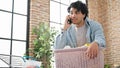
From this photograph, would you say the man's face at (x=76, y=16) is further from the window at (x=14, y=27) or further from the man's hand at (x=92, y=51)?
the window at (x=14, y=27)

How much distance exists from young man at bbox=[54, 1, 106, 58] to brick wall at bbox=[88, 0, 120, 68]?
13.8 feet

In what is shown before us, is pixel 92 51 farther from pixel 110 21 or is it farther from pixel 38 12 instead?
pixel 110 21

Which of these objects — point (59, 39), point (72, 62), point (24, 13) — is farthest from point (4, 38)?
point (72, 62)

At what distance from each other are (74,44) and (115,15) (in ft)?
14.6

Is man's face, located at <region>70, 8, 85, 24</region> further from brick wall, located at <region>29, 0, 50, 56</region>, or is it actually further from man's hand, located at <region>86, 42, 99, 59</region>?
brick wall, located at <region>29, 0, 50, 56</region>

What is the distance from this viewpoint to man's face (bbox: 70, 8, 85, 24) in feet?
4.96

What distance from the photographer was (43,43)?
4172mm

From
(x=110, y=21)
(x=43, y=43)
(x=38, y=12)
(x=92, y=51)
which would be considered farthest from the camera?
(x=110, y=21)

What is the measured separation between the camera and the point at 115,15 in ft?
18.9

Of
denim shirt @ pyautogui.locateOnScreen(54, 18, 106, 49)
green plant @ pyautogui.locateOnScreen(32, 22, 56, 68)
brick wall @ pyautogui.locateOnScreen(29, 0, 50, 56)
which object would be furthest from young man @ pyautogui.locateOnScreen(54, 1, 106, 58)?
brick wall @ pyautogui.locateOnScreen(29, 0, 50, 56)

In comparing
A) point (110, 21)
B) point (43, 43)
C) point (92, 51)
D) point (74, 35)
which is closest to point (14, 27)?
point (43, 43)

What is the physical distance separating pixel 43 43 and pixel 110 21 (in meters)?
2.37

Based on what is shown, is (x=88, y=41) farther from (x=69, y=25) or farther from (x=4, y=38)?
(x=4, y=38)

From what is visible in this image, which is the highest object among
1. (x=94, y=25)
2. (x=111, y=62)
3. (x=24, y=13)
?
(x=24, y=13)
